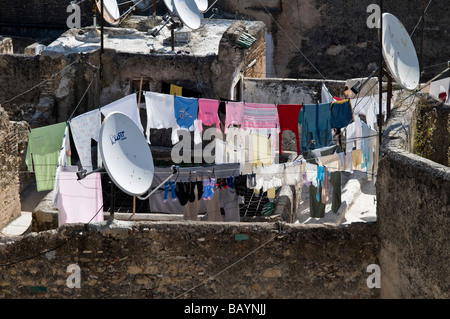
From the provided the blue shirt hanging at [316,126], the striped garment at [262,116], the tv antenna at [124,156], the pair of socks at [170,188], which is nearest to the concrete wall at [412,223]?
the tv antenna at [124,156]

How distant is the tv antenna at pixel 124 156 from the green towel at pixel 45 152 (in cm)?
387

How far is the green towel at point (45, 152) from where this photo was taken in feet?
64.4

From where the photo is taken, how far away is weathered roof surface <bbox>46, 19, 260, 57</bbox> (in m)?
25.1

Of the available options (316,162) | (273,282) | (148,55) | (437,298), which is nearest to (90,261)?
(273,282)

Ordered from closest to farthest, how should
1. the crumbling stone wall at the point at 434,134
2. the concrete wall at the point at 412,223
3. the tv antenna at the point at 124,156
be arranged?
the concrete wall at the point at 412,223 → the tv antenna at the point at 124,156 → the crumbling stone wall at the point at 434,134

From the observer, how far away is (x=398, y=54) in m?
18.4

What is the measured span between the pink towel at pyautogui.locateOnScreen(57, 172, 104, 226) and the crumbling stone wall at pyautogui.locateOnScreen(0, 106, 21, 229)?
1.98m

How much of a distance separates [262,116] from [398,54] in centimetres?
413

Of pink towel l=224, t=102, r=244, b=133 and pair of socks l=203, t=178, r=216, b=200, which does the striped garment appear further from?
pair of socks l=203, t=178, r=216, b=200

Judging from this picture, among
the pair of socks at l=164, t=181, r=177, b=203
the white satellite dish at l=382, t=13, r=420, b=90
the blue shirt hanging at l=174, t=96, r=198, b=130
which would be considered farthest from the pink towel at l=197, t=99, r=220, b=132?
the white satellite dish at l=382, t=13, r=420, b=90

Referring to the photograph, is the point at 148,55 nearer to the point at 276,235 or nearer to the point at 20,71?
the point at 20,71

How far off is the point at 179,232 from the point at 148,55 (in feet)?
32.7

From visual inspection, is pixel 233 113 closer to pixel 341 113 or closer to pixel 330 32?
pixel 341 113

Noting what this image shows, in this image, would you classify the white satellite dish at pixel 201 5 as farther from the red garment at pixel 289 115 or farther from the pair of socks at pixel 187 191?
the pair of socks at pixel 187 191
